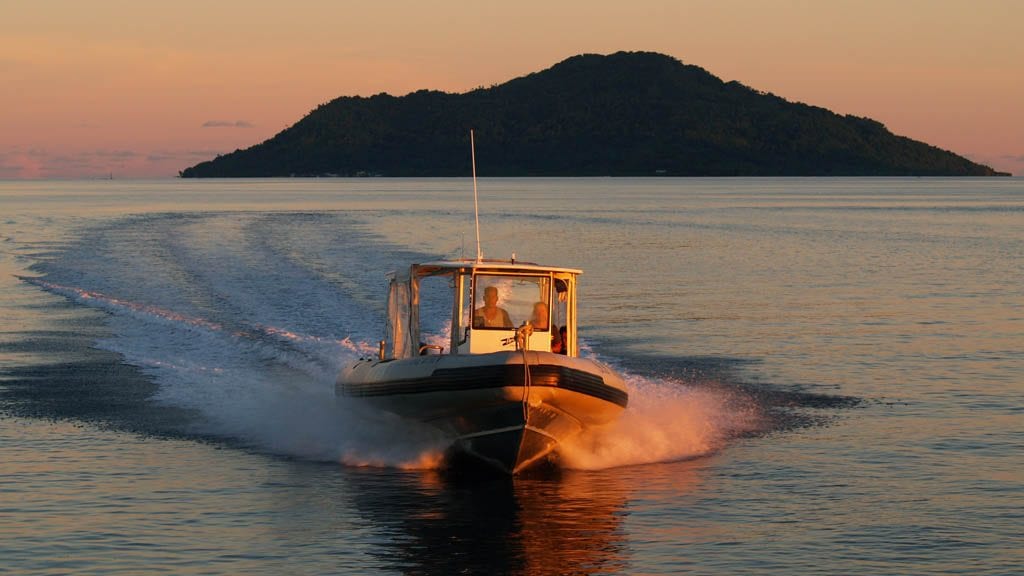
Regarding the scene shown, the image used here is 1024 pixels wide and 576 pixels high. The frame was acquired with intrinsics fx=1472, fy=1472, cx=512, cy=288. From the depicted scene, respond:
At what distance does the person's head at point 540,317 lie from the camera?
19.2 metres

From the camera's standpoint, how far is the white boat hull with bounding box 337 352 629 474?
57.9ft

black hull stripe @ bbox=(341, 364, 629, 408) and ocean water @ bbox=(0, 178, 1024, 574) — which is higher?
black hull stripe @ bbox=(341, 364, 629, 408)

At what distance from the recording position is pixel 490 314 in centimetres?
1908

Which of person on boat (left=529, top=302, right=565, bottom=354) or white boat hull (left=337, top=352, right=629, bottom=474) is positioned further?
person on boat (left=529, top=302, right=565, bottom=354)

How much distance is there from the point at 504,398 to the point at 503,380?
0.93ft

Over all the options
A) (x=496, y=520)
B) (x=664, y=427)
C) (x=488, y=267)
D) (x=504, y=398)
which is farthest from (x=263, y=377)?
(x=496, y=520)

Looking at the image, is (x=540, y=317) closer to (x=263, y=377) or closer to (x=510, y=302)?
(x=510, y=302)

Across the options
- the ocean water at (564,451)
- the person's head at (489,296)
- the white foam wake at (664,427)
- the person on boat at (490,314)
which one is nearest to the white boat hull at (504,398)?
the ocean water at (564,451)

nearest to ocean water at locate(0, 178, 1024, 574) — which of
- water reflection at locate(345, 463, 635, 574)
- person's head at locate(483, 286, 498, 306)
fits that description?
water reflection at locate(345, 463, 635, 574)

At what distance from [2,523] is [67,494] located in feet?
4.55

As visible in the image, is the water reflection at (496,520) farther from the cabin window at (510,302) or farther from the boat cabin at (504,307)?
the cabin window at (510,302)

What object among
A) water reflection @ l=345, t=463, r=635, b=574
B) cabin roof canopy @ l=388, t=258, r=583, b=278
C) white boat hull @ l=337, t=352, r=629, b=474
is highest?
cabin roof canopy @ l=388, t=258, r=583, b=278

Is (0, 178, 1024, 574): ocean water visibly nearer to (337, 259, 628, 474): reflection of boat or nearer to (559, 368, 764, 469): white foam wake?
(559, 368, 764, 469): white foam wake

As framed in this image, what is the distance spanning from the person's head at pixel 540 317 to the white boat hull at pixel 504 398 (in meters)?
0.87
